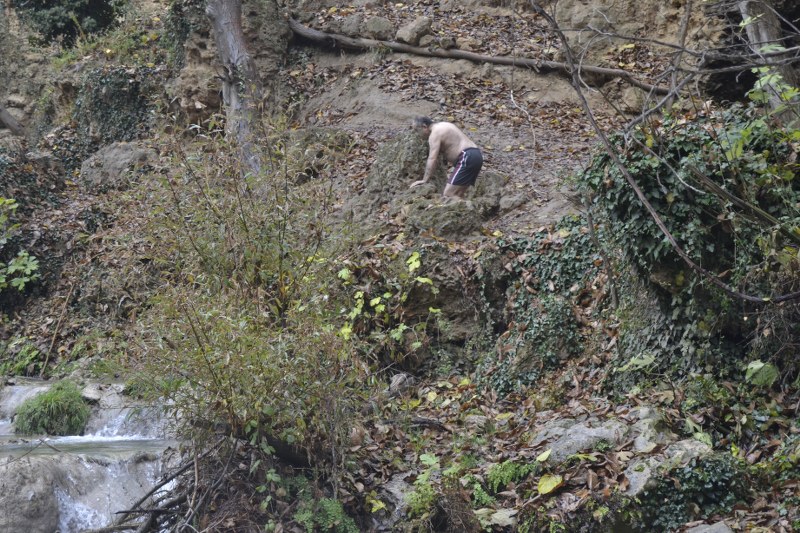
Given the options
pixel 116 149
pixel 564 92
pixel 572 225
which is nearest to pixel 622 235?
pixel 572 225

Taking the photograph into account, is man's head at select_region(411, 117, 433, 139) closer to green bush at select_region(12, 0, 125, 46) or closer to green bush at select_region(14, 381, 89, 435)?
green bush at select_region(14, 381, 89, 435)

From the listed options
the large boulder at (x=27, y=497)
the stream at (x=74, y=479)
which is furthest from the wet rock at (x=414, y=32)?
the large boulder at (x=27, y=497)

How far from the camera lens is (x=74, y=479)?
25.6ft

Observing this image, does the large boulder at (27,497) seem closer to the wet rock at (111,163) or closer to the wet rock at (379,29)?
the wet rock at (111,163)

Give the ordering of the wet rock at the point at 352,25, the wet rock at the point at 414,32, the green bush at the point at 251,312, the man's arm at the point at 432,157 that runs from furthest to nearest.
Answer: the wet rock at the point at 352,25 → the wet rock at the point at 414,32 → the man's arm at the point at 432,157 → the green bush at the point at 251,312

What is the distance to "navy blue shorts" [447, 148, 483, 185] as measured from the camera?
11539 mm

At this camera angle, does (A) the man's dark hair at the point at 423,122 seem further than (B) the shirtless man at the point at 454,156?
Yes

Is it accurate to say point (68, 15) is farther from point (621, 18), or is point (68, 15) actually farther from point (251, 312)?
point (251, 312)

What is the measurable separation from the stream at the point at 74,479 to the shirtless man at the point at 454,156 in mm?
5080

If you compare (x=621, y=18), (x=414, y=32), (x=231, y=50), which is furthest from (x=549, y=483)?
(x=414, y=32)

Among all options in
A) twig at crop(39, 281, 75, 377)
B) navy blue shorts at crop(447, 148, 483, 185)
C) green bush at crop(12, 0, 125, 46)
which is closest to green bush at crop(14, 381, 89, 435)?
twig at crop(39, 281, 75, 377)

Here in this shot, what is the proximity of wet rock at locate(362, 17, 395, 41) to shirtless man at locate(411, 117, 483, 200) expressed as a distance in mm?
6285

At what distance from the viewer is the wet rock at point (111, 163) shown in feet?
53.9

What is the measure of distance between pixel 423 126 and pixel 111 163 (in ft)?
26.1
